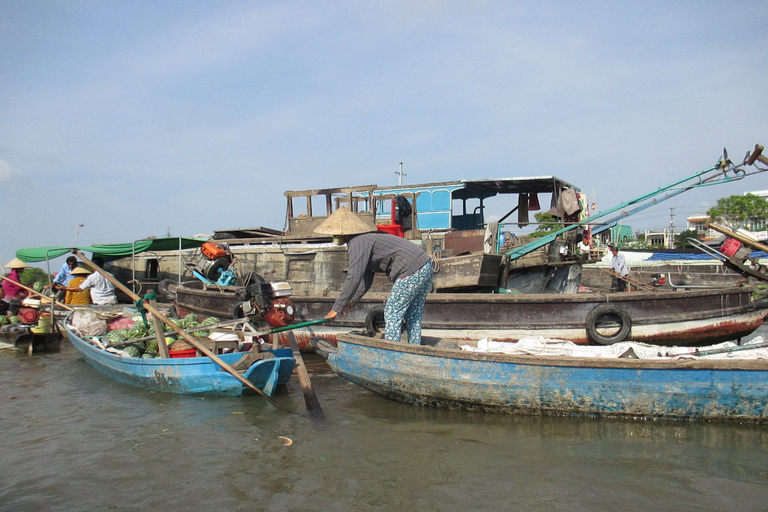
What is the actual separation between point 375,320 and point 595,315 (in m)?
3.21

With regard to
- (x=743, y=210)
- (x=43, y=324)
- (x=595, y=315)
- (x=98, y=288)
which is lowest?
(x=43, y=324)

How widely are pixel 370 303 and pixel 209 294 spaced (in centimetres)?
326

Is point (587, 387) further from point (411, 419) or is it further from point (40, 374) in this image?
point (40, 374)

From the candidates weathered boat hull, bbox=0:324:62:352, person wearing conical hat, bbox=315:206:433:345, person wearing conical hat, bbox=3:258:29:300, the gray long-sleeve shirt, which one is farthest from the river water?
person wearing conical hat, bbox=3:258:29:300

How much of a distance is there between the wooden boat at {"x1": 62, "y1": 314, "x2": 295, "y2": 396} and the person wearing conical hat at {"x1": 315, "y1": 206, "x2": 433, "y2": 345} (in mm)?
959

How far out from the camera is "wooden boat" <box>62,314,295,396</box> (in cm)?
555

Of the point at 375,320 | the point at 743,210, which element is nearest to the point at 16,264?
the point at 375,320

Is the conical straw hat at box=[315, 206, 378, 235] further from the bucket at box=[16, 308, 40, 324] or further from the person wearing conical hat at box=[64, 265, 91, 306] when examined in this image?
the person wearing conical hat at box=[64, 265, 91, 306]

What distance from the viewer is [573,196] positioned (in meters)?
10.4

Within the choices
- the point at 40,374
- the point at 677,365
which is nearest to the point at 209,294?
the point at 40,374

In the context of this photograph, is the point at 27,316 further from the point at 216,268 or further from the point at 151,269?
the point at 151,269

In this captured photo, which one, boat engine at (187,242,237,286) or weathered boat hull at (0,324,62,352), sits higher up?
boat engine at (187,242,237,286)

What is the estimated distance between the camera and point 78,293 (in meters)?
10.7

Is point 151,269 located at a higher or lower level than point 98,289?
higher
